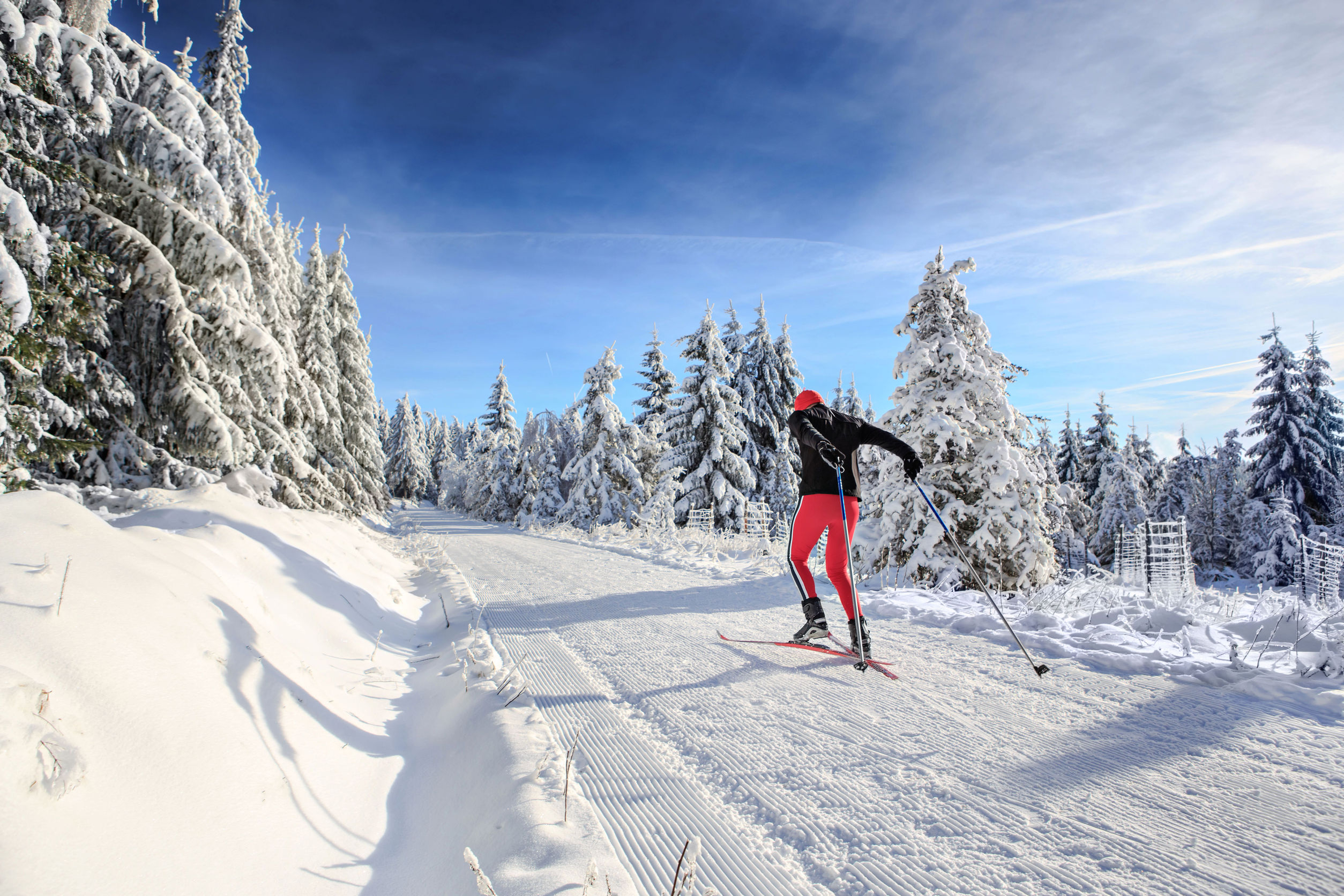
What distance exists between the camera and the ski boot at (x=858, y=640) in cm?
389

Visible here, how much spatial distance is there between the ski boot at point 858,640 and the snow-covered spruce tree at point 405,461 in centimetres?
5246

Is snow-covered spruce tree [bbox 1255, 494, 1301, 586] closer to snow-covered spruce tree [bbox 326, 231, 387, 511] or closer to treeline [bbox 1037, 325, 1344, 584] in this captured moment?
treeline [bbox 1037, 325, 1344, 584]

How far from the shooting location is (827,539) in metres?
4.30

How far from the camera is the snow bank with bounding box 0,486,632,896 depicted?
4.98 feet

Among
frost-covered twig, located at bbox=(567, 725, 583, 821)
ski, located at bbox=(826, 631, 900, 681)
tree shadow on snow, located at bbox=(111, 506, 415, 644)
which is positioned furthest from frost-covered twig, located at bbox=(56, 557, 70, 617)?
ski, located at bbox=(826, 631, 900, 681)

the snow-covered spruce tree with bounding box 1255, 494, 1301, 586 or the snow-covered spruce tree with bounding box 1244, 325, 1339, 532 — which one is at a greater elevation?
the snow-covered spruce tree with bounding box 1244, 325, 1339, 532

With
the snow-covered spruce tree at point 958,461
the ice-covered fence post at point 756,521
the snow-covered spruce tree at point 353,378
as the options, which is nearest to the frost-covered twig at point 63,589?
the snow-covered spruce tree at point 958,461

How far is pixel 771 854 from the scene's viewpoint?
1.99 m

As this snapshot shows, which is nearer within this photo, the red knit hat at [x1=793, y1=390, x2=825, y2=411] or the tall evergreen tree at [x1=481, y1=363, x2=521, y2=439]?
the red knit hat at [x1=793, y1=390, x2=825, y2=411]

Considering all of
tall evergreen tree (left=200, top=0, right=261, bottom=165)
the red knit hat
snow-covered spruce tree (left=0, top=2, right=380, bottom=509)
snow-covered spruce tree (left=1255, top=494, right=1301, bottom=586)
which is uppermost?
tall evergreen tree (left=200, top=0, right=261, bottom=165)

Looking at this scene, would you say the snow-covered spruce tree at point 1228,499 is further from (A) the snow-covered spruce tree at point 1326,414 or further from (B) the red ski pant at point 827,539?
(B) the red ski pant at point 827,539

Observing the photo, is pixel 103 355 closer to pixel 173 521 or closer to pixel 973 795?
pixel 173 521

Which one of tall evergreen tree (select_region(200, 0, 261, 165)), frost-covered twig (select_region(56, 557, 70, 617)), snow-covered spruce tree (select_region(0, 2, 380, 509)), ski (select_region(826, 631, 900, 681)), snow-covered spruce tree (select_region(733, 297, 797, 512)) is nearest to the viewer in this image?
frost-covered twig (select_region(56, 557, 70, 617))

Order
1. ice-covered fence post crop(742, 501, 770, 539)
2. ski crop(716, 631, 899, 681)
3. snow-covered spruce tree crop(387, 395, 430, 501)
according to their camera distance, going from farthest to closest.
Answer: snow-covered spruce tree crop(387, 395, 430, 501), ice-covered fence post crop(742, 501, 770, 539), ski crop(716, 631, 899, 681)
